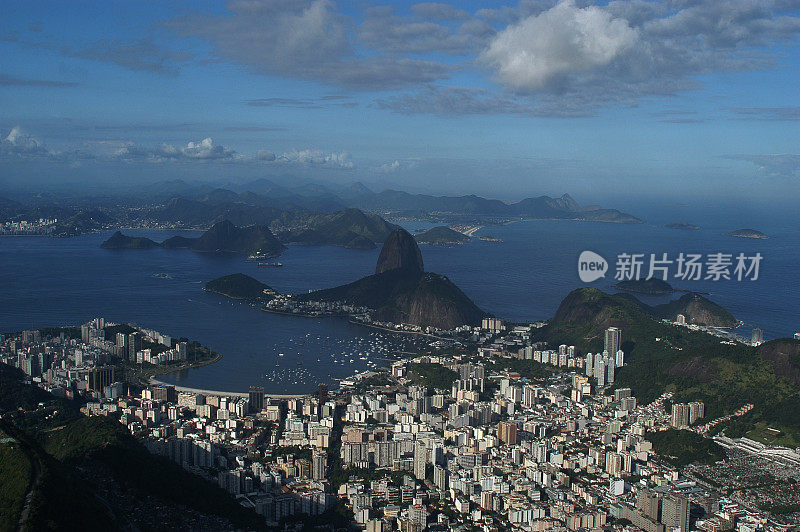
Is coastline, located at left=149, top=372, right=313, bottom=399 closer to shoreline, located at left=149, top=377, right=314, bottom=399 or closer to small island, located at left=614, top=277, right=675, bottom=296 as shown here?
shoreline, located at left=149, top=377, right=314, bottom=399

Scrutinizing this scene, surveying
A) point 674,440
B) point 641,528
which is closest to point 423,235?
point 674,440

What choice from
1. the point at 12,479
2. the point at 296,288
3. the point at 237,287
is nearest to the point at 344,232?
the point at 296,288

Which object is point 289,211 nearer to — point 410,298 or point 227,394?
point 410,298

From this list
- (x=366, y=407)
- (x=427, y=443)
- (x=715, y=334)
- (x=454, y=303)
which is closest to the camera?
(x=427, y=443)

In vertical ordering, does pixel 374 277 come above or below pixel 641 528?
above

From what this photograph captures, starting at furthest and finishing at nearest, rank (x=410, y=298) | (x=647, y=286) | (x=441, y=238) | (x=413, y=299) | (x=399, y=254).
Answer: (x=441, y=238)
(x=399, y=254)
(x=647, y=286)
(x=410, y=298)
(x=413, y=299)

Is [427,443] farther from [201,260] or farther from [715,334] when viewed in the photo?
[201,260]
